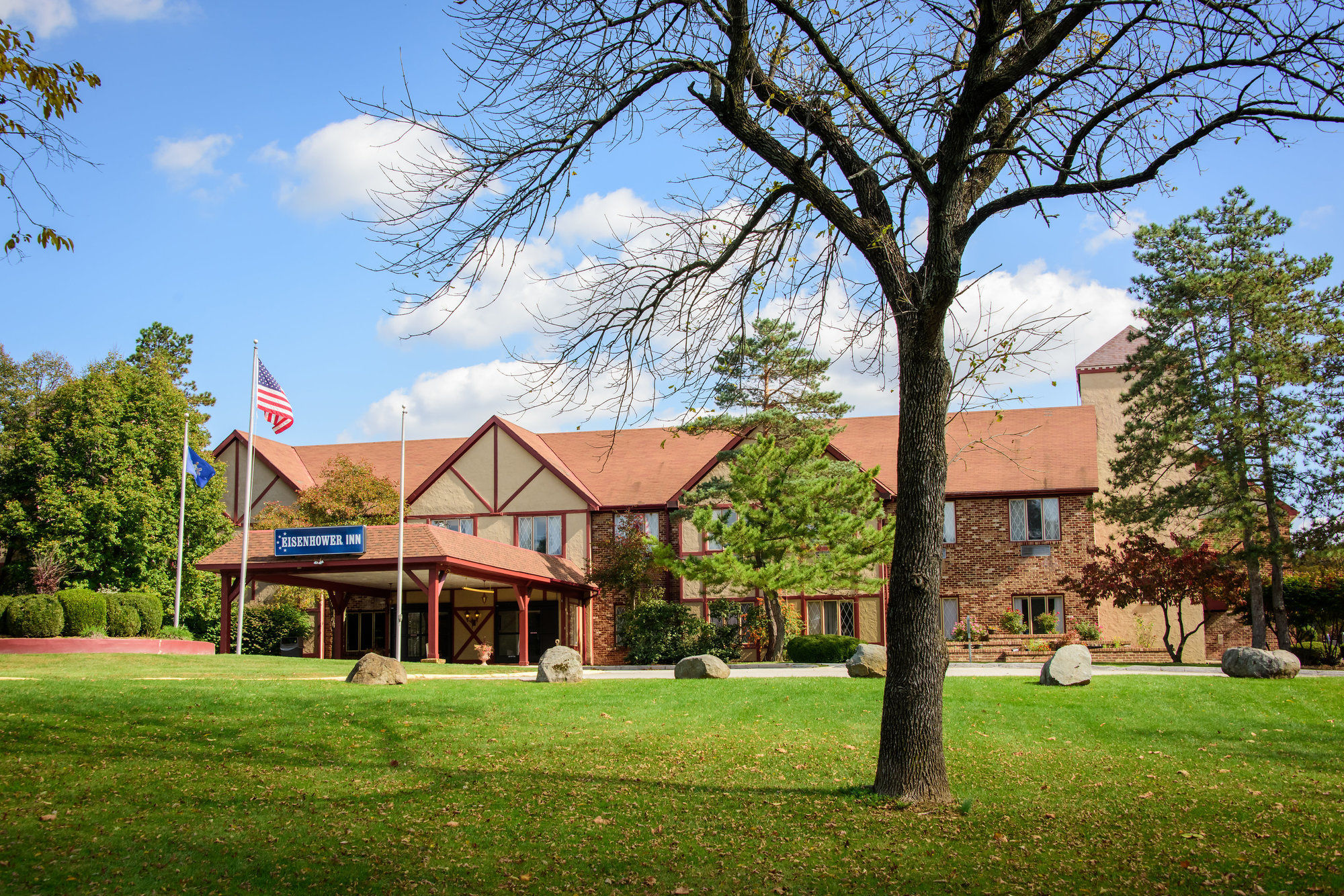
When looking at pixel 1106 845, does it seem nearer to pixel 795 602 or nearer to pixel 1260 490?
pixel 1260 490

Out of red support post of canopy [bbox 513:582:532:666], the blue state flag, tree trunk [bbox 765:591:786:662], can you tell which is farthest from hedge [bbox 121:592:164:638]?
tree trunk [bbox 765:591:786:662]

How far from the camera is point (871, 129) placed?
8.32 m

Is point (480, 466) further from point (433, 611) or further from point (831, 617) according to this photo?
point (831, 617)

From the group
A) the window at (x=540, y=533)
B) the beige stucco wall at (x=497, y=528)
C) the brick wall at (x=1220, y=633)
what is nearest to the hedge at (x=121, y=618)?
the beige stucco wall at (x=497, y=528)

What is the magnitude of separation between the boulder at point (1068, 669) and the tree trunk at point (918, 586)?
9667 mm

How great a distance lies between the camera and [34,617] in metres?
21.2

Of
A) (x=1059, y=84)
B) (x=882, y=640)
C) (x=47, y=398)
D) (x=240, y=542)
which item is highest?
(x=47, y=398)

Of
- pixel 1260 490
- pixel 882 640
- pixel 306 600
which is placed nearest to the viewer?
pixel 1260 490

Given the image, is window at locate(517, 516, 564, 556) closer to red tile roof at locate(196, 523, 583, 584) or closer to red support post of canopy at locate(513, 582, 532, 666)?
red support post of canopy at locate(513, 582, 532, 666)

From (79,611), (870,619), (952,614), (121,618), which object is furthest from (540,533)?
(79,611)

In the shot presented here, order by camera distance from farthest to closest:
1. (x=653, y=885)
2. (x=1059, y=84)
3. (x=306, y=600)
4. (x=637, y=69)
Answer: (x=306, y=600)
(x=637, y=69)
(x=1059, y=84)
(x=653, y=885)

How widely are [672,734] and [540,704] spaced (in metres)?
2.79

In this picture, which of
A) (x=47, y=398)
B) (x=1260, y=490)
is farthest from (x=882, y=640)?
(x=47, y=398)

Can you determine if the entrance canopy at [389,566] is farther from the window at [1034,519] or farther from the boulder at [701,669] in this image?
the window at [1034,519]
